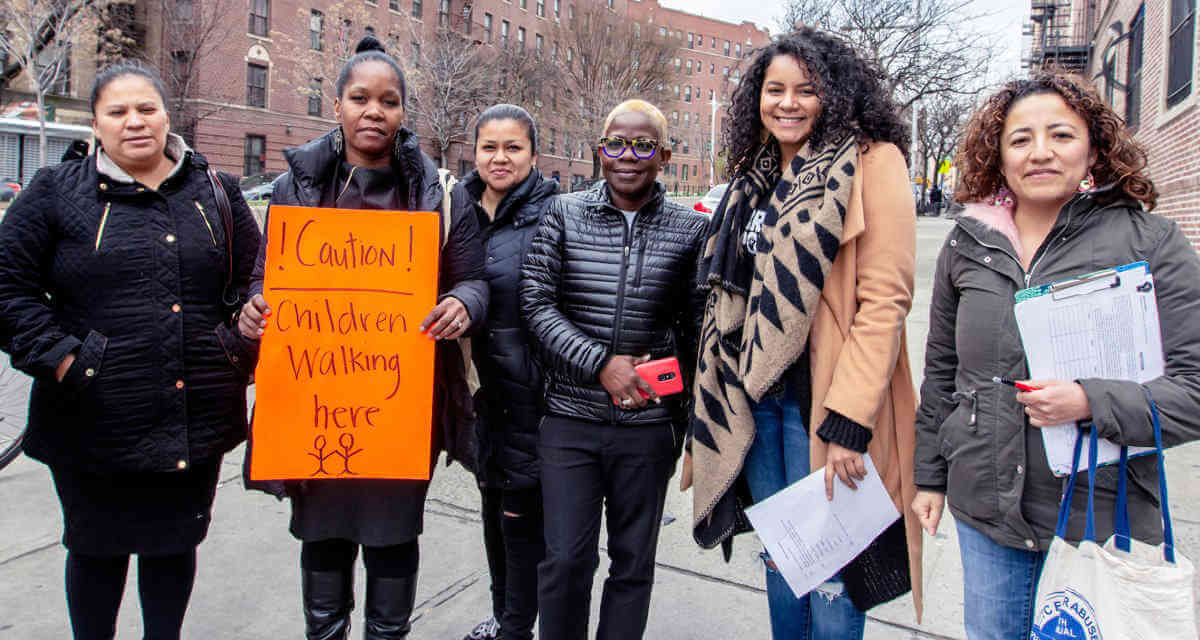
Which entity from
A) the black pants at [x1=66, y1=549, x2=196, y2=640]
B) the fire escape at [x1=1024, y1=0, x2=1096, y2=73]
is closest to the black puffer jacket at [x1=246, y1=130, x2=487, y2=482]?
the black pants at [x1=66, y1=549, x2=196, y2=640]

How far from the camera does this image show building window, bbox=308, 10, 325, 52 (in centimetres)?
3647

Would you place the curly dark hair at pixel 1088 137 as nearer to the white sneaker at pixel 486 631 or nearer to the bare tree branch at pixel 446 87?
the white sneaker at pixel 486 631

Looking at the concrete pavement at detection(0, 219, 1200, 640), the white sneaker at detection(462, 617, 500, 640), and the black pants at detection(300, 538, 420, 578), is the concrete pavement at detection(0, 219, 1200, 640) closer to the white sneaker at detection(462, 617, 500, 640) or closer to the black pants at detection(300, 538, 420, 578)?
the white sneaker at detection(462, 617, 500, 640)

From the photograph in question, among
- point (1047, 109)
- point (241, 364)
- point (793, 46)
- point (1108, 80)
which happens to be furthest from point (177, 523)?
point (1108, 80)

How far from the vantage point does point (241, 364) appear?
8.21ft

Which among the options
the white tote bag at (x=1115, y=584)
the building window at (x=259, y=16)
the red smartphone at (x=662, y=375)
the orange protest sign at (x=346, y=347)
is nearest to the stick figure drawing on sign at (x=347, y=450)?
the orange protest sign at (x=346, y=347)

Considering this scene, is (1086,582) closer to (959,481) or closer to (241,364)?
(959,481)

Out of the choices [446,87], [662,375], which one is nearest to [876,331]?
[662,375]

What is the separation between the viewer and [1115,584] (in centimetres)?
158

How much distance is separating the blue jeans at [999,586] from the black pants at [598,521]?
3.03 ft

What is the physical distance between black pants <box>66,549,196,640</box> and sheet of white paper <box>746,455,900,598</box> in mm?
1886

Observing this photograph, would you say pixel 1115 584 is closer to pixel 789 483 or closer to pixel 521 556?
pixel 789 483

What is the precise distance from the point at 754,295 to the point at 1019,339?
2.16ft

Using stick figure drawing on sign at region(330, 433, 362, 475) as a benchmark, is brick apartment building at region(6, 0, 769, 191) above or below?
above
